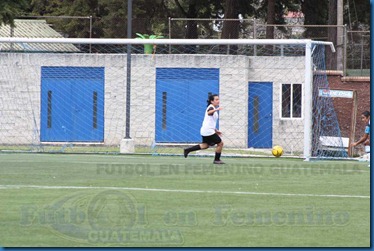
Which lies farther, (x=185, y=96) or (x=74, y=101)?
(x=185, y=96)

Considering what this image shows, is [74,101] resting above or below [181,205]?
above

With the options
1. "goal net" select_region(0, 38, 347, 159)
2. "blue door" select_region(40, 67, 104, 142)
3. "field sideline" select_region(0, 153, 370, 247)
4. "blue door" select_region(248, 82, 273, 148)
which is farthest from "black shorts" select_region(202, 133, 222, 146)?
"blue door" select_region(248, 82, 273, 148)

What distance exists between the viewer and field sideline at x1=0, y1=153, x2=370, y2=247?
11297 mm

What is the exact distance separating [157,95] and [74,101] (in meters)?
Result: 2.90

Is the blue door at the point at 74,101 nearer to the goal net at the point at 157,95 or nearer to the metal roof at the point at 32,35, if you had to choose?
the goal net at the point at 157,95

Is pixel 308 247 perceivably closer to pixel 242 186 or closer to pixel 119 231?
pixel 119 231

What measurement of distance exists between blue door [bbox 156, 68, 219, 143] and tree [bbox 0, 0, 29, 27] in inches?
631

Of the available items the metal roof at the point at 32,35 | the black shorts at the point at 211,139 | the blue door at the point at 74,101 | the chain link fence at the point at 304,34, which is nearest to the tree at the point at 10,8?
the black shorts at the point at 211,139

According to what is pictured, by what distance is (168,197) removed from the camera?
49.9 ft

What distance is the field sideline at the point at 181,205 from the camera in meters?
11.3

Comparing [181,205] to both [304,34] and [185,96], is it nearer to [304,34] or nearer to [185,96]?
[185,96]

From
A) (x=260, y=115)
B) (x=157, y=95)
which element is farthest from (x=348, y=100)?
(x=157, y=95)

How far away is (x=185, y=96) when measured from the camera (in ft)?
113

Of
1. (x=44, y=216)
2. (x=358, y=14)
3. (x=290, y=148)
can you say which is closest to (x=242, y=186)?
(x=44, y=216)
